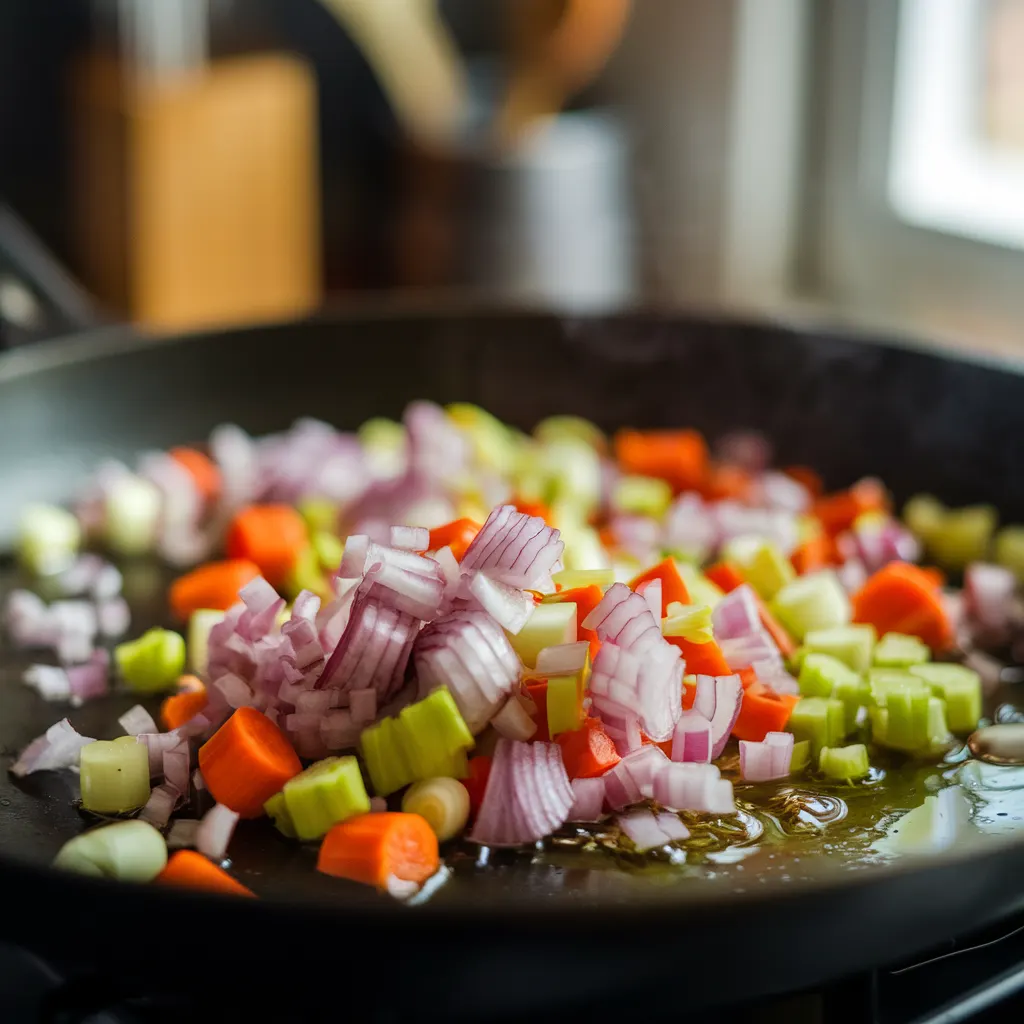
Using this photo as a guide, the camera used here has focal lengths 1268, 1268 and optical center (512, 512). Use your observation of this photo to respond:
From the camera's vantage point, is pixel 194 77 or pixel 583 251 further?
pixel 194 77

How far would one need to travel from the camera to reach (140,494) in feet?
3.89

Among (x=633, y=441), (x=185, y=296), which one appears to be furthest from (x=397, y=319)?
(x=185, y=296)

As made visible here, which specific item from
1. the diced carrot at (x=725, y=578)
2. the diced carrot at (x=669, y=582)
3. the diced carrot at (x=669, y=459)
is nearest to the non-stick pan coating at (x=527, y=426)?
the diced carrot at (x=669, y=459)

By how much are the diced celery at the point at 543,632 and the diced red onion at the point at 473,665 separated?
0.01m

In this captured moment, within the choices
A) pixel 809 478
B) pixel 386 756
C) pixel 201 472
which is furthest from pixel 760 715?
pixel 201 472

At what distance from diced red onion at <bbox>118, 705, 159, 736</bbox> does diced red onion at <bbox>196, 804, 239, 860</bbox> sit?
5.1 inches

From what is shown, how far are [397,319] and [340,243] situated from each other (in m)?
1.91

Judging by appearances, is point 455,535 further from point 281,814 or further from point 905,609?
point 905,609

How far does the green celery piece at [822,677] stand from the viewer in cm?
82

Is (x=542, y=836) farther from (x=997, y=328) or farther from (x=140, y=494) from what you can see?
(x=997, y=328)

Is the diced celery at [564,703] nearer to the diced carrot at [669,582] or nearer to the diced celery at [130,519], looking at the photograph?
the diced carrot at [669,582]

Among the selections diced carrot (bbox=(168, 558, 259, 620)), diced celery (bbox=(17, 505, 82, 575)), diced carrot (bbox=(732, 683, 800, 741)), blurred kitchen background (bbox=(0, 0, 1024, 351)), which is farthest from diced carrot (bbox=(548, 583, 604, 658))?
blurred kitchen background (bbox=(0, 0, 1024, 351))

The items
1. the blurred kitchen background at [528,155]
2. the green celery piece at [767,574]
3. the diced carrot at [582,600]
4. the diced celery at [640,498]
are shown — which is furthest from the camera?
the blurred kitchen background at [528,155]

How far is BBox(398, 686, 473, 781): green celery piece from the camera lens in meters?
0.68
